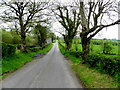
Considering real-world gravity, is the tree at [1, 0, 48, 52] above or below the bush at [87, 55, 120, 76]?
above

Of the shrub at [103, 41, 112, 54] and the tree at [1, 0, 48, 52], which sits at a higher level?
the tree at [1, 0, 48, 52]

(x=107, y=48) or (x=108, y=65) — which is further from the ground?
(x=108, y=65)

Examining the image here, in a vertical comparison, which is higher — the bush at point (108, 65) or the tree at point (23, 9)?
the tree at point (23, 9)

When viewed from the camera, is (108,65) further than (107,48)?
No

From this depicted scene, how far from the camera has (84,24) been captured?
13.5 meters

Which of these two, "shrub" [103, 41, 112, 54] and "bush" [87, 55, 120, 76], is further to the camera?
"shrub" [103, 41, 112, 54]

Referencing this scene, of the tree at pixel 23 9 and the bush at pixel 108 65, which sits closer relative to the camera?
the bush at pixel 108 65

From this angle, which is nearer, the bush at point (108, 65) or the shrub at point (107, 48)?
the bush at point (108, 65)

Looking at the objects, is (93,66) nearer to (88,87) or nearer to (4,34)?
(88,87)

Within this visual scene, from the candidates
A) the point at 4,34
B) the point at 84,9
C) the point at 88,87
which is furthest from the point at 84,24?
the point at 4,34

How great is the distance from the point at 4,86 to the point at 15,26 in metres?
21.6

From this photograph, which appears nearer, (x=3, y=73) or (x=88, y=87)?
(x=88, y=87)

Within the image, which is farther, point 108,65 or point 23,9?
point 23,9

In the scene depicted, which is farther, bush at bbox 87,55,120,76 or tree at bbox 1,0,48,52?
tree at bbox 1,0,48,52
